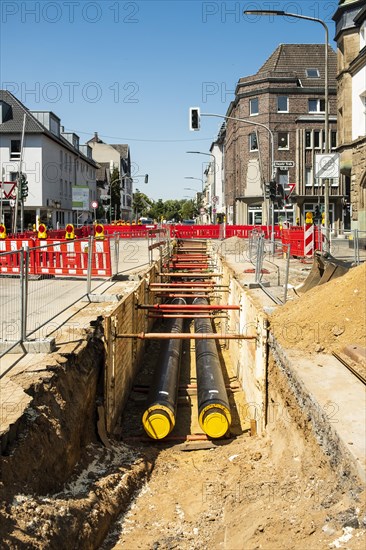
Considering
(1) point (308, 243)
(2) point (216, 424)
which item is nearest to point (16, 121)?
(1) point (308, 243)

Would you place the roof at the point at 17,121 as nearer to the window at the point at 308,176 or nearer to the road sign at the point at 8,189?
the window at the point at 308,176

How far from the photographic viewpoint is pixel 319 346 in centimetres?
738

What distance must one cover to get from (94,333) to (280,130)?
42.2 metres

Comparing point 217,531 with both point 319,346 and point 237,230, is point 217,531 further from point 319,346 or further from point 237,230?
point 237,230

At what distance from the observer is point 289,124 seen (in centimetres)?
4756

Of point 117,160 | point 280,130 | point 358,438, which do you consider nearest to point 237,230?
point 280,130

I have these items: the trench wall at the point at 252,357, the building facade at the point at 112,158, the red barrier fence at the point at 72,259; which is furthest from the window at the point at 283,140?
the building facade at the point at 112,158

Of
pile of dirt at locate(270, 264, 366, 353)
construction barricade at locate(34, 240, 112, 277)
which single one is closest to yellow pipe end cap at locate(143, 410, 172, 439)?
pile of dirt at locate(270, 264, 366, 353)

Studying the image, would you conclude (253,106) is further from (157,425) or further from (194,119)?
(157,425)

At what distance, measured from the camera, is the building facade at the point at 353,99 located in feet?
80.9

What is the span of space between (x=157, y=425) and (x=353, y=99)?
72.4ft

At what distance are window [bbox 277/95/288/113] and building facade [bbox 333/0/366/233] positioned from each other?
64.6ft

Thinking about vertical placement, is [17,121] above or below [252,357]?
above

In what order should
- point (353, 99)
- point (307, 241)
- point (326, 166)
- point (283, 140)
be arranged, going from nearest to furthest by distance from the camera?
point (326, 166) → point (307, 241) → point (353, 99) → point (283, 140)
